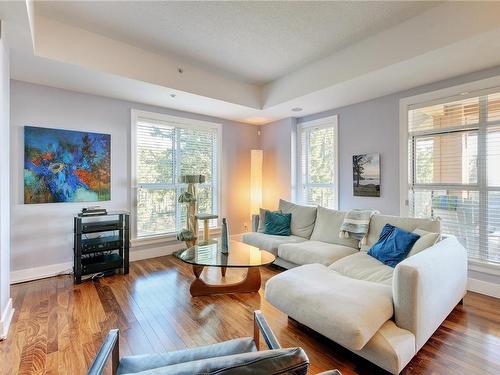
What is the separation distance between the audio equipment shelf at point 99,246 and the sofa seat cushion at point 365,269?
271 cm

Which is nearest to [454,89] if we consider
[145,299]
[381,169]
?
[381,169]

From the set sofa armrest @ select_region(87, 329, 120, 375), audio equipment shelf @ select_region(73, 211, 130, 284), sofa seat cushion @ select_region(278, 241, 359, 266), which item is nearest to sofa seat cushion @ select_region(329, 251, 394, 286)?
sofa seat cushion @ select_region(278, 241, 359, 266)

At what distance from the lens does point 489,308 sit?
2.52 metres

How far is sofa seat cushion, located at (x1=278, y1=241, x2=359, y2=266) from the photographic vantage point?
2.93 meters

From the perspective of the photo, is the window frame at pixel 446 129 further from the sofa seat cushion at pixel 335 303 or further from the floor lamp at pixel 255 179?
the floor lamp at pixel 255 179

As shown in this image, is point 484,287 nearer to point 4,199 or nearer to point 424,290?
point 424,290

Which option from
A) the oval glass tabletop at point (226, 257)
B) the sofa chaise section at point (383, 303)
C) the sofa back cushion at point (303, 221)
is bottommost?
the sofa chaise section at point (383, 303)

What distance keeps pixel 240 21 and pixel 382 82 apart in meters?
1.90

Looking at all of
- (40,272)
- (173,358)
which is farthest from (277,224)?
(40,272)

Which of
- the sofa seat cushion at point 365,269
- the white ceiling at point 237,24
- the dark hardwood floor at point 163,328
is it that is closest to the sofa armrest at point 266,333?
the dark hardwood floor at point 163,328

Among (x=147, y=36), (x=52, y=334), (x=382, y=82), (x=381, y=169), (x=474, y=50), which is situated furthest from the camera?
(x=381, y=169)

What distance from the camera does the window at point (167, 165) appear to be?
13.5 ft

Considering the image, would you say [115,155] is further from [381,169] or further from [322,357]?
[381,169]

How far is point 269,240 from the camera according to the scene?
3.62m
